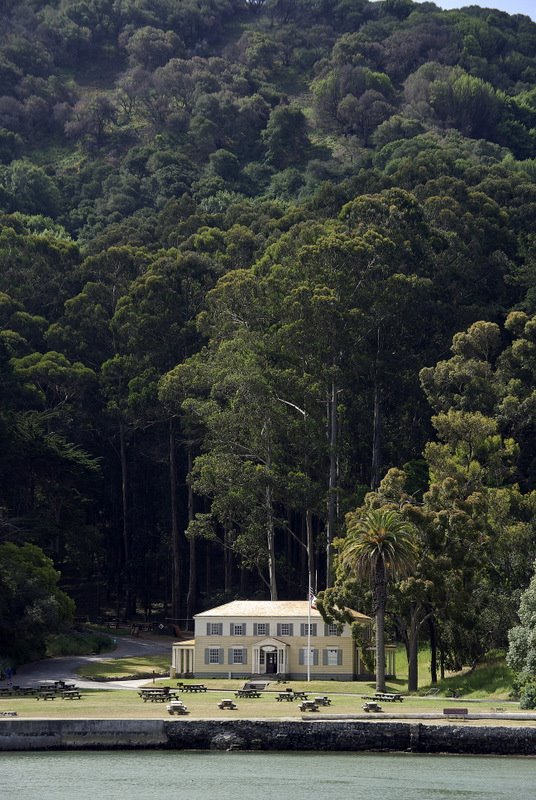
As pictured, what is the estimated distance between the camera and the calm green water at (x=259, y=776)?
4884 cm

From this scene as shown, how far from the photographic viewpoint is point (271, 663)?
80000mm

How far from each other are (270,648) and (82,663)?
11.4 meters

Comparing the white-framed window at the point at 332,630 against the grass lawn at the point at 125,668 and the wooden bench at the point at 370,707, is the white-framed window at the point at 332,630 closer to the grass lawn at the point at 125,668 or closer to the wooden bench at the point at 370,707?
the grass lawn at the point at 125,668

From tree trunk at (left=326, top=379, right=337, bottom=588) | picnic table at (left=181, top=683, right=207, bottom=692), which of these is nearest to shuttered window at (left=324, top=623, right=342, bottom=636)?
tree trunk at (left=326, top=379, right=337, bottom=588)

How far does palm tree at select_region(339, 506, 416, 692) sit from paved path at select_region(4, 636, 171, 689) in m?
11.7

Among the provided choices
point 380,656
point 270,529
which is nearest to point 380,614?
point 380,656

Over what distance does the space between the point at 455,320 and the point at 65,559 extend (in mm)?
29558

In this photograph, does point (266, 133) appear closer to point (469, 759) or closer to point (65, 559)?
point (65, 559)

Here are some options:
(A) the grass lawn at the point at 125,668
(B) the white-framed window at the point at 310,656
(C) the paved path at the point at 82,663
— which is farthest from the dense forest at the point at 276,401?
(B) the white-framed window at the point at 310,656

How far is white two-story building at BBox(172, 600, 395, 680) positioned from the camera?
79.5 m

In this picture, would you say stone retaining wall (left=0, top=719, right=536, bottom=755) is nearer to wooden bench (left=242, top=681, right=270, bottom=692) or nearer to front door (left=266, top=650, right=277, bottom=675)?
wooden bench (left=242, top=681, right=270, bottom=692)

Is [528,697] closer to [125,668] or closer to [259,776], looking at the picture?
[259,776]

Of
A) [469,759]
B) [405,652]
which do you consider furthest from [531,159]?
[469,759]

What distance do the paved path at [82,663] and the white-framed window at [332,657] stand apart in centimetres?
904
